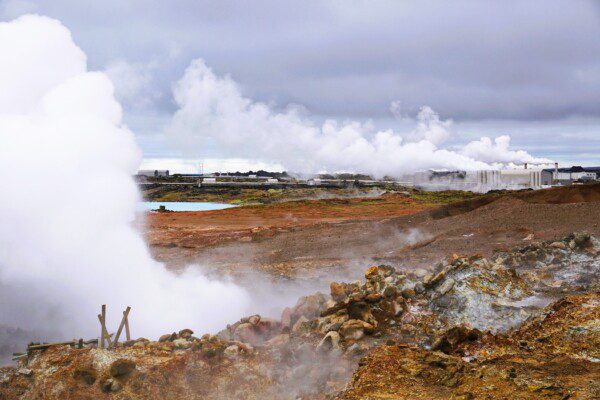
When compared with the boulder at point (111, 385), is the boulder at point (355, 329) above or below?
above

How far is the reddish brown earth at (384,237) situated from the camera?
19.9 meters

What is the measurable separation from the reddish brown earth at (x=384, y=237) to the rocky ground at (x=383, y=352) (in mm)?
6294

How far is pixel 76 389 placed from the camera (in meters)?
9.16

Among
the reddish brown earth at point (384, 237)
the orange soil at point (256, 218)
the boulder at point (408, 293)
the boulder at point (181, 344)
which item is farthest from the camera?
the orange soil at point (256, 218)

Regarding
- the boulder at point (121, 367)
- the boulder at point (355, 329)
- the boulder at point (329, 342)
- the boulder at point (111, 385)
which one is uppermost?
the boulder at point (355, 329)

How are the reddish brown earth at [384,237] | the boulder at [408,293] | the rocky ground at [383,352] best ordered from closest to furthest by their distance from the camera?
the rocky ground at [383,352] < the boulder at [408,293] < the reddish brown earth at [384,237]

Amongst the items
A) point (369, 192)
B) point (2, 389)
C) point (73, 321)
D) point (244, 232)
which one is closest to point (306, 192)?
point (369, 192)

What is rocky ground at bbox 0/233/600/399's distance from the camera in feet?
23.3

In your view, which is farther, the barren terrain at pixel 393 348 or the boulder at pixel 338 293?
the boulder at pixel 338 293

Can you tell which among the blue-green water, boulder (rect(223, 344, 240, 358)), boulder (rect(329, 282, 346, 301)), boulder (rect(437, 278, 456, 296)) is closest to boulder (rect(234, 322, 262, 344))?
boulder (rect(223, 344, 240, 358))

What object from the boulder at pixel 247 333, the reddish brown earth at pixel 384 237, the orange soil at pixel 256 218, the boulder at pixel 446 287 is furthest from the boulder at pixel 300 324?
the orange soil at pixel 256 218

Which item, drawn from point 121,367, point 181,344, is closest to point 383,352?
point 181,344

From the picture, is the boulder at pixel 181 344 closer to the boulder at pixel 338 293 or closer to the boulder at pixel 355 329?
the boulder at pixel 355 329

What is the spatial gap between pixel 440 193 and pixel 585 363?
58.2 m
